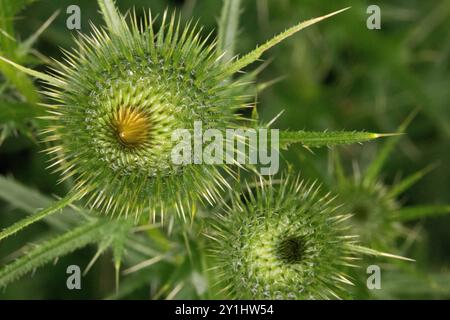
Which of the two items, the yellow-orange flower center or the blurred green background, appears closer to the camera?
the yellow-orange flower center

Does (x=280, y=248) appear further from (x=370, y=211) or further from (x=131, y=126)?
(x=370, y=211)

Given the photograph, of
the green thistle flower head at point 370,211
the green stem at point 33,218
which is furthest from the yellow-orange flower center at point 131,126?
the green thistle flower head at point 370,211

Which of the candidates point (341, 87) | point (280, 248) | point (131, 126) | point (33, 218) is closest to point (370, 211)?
point (280, 248)

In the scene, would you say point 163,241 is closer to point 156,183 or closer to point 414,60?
point 156,183

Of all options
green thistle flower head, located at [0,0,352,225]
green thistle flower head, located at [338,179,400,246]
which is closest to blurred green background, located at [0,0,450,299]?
green thistle flower head, located at [338,179,400,246]

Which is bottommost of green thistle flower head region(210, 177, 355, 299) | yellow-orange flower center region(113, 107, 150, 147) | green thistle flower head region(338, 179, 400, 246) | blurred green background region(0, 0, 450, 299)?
green thistle flower head region(210, 177, 355, 299)

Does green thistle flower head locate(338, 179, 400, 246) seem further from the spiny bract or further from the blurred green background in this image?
the spiny bract
